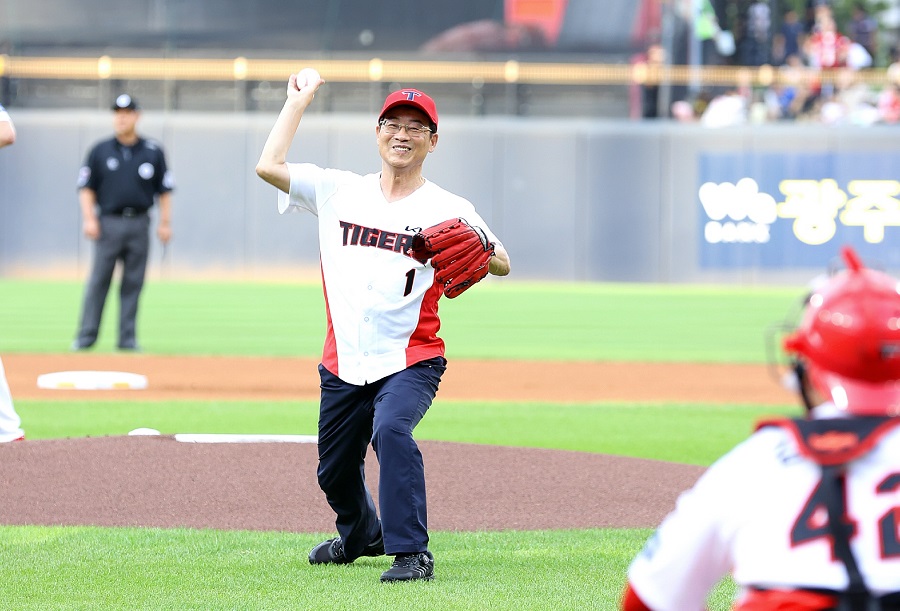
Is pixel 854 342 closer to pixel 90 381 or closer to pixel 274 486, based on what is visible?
pixel 274 486

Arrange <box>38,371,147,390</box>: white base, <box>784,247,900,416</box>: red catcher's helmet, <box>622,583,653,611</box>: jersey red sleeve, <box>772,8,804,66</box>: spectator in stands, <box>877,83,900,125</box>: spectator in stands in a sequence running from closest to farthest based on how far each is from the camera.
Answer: <box>784,247,900,416</box>: red catcher's helmet < <box>622,583,653,611</box>: jersey red sleeve < <box>38,371,147,390</box>: white base < <box>877,83,900,125</box>: spectator in stands < <box>772,8,804,66</box>: spectator in stands

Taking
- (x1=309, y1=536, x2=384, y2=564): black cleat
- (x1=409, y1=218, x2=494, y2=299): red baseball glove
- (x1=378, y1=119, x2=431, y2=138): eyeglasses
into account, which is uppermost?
(x1=378, y1=119, x2=431, y2=138): eyeglasses

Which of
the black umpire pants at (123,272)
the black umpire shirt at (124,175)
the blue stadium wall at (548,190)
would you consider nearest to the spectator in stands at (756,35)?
the blue stadium wall at (548,190)

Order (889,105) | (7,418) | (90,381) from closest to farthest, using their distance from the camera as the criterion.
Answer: (7,418) → (90,381) → (889,105)

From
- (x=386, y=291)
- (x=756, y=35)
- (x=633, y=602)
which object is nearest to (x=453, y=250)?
(x=386, y=291)

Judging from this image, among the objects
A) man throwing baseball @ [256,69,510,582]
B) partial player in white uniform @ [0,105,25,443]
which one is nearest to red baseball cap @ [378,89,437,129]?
man throwing baseball @ [256,69,510,582]

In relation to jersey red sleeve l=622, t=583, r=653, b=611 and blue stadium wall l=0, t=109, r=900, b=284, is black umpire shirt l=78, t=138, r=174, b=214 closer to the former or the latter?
jersey red sleeve l=622, t=583, r=653, b=611

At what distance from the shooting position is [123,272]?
13094mm

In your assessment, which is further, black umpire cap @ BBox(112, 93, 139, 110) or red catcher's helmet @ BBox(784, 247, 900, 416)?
black umpire cap @ BBox(112, 93, 139, 110)

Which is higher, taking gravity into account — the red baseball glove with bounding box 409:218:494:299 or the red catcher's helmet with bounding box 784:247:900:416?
the red catcher's helmet with bounding box 784:247:900:416

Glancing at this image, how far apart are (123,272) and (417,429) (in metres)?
5.04

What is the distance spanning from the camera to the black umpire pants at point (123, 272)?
1298 centimetres

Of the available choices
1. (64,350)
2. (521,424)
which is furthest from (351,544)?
(64,350)

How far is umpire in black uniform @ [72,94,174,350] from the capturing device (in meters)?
13.0
